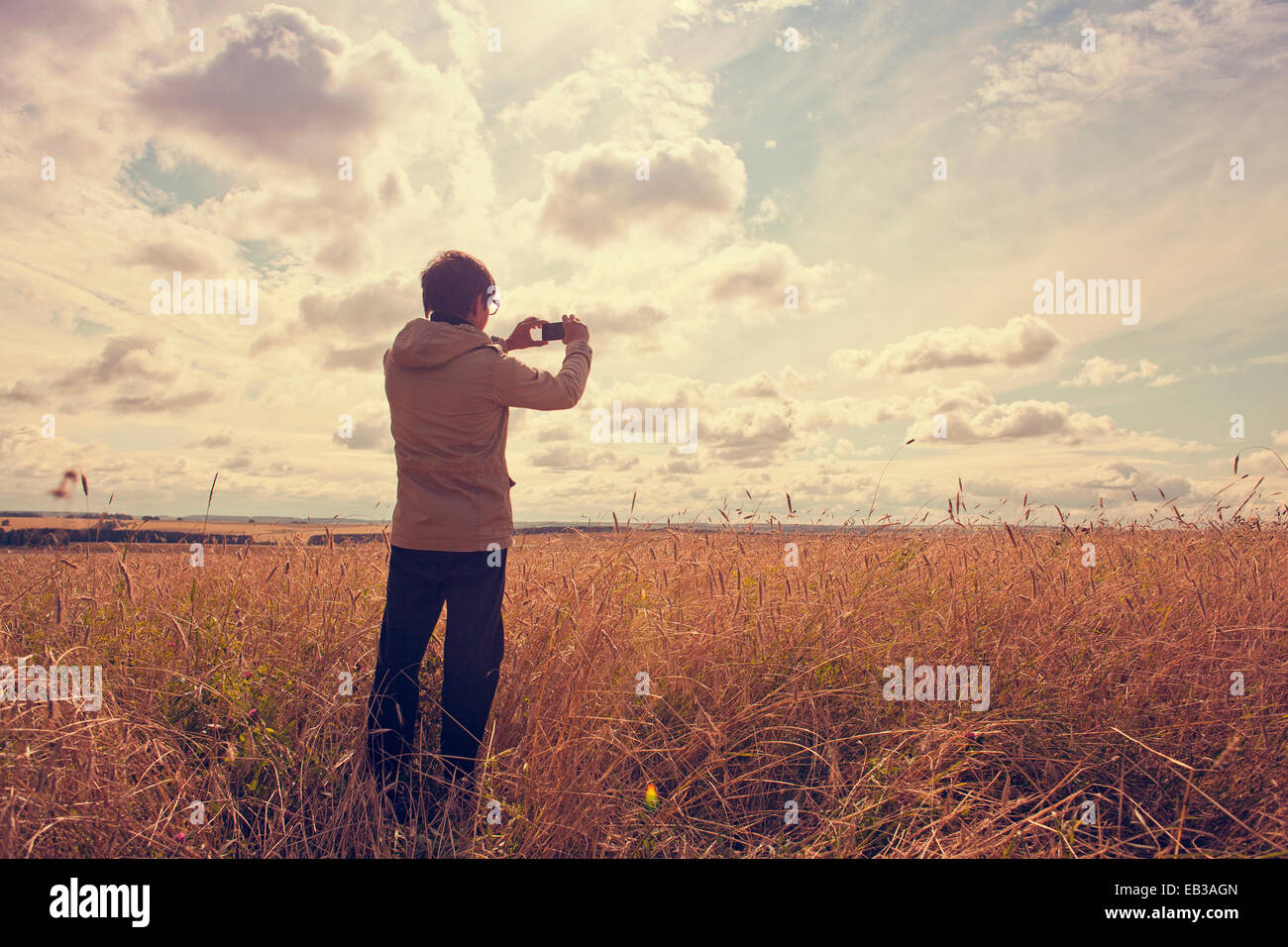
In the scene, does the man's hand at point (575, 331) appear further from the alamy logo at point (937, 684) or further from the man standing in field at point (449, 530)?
the alamy logo at point (937, 684)

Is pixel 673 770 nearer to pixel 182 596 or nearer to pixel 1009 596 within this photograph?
pixel 1009 596

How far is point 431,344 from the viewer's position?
2918 millimetres

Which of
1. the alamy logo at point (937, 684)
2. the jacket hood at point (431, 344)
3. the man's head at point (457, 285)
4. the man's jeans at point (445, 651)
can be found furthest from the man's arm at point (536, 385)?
the alamy logo at point (937, 684)

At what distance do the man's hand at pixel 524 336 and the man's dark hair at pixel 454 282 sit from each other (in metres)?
0.36

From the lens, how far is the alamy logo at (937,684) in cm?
340

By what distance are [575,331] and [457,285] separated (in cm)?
65

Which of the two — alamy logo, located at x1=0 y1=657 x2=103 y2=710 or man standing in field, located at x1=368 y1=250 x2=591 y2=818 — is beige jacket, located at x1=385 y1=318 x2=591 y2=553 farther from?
alamy logo, located at x1=0 y1=657 x2=103 y2=710

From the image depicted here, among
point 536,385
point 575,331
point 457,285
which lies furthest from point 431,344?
point 575,331

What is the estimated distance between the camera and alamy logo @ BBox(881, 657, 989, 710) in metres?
3.40

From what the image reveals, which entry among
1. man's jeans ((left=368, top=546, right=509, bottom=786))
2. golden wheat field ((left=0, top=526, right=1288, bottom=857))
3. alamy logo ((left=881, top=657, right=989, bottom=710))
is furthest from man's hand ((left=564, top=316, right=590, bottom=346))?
alamy logo ((left=881, top=657, right=989, bottom=710))

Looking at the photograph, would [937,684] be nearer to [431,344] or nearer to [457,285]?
[431,344]

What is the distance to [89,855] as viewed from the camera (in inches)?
94.7

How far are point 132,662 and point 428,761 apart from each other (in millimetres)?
2077

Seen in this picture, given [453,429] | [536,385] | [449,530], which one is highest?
[536,385]
